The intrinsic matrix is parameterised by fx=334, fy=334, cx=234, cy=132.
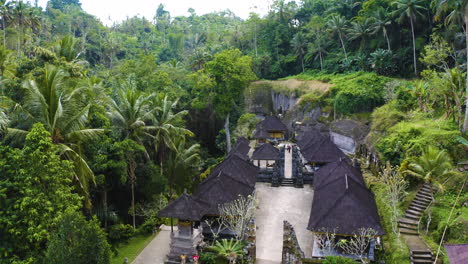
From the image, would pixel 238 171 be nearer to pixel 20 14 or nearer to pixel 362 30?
pixel 362 30

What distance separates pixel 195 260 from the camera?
47.2 ft

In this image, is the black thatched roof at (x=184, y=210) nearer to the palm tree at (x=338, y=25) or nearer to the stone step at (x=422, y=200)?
the stone step at (x=422, y=200)

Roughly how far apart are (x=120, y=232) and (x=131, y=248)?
1197 millimetres

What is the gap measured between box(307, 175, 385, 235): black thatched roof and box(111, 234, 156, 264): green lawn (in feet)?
27.9

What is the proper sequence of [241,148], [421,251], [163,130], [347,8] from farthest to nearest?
1. [347,8]
2. [241,148]
3. [163,130]
4. [421,251]

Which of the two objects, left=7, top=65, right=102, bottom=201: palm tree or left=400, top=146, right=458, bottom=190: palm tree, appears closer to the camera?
left=7, top=65, right=102, bottom=201: palm tree

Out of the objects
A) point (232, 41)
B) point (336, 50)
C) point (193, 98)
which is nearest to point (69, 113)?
point (193, 98)

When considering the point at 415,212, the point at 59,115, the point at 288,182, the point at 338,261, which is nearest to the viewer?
the point at 338,261

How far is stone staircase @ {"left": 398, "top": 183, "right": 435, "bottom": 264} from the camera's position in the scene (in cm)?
1338

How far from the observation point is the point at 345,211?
15344 mm

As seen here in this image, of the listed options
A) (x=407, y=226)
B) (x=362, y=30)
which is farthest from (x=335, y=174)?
(x=362, y=30)

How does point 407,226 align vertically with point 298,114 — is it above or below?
below

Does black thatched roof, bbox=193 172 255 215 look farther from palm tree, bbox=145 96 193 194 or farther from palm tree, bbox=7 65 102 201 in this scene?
palm tree, bbox=7 65 102 201

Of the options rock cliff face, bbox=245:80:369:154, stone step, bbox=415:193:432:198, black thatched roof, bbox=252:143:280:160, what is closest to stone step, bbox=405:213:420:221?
stone step, bbox=415:193:432:198
